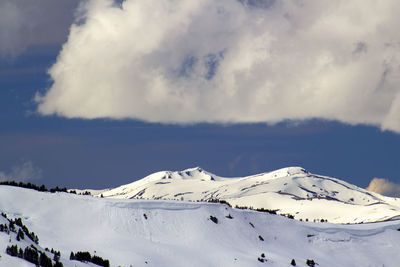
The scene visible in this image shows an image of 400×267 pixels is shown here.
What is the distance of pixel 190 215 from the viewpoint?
98812 millimetres

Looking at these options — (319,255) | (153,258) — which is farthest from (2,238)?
(319,255)

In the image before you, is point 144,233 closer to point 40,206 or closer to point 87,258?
point 40,206

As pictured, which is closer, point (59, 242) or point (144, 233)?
point (59, 242)

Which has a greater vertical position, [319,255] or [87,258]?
[319,255]

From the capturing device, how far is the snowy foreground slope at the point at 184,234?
261 feet

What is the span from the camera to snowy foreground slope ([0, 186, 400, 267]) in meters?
79.6

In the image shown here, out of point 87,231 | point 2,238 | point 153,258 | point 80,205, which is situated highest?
point 80,205

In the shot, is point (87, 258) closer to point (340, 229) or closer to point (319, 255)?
point (319, 255)

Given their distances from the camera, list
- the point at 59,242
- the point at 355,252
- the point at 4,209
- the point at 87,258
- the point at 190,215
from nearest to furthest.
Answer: the point at 87,258 < the point at 59,242 < the point at 4,209 < the point at 190,215 < the point at 355,252

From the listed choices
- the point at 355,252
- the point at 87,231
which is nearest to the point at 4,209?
the point at 87,231

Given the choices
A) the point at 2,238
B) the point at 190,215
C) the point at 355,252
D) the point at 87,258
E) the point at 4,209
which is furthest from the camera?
the point at 355,252

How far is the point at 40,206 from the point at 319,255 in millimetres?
46038

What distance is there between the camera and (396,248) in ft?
363

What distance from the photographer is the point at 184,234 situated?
92.8 meters
